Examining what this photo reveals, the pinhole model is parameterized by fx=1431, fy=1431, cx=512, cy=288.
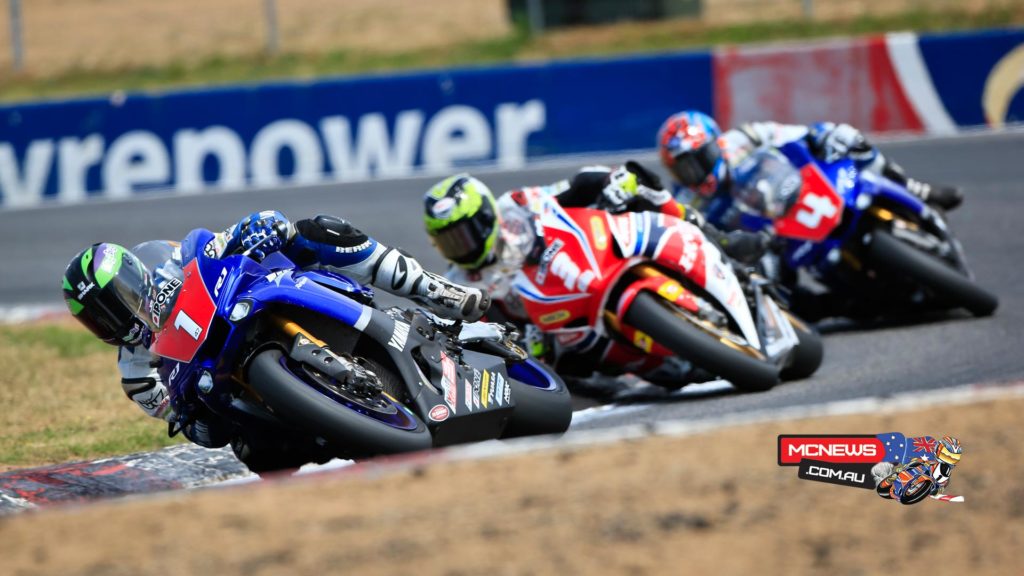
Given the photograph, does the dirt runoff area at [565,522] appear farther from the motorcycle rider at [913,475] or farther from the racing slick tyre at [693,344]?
the racing slick tyre at [693,344]

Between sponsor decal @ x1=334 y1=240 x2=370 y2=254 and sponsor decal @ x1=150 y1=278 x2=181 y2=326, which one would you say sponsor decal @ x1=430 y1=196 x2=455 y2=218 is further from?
sponsor decal @ x1=150 y1=278 x2=181 y2=326

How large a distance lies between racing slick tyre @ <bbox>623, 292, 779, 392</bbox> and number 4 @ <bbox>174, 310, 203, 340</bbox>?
8.07ft

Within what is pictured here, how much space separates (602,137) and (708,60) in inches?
59.8

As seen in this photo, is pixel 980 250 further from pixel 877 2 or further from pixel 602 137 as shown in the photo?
pixel 877 2

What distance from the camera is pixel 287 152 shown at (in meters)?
16.7

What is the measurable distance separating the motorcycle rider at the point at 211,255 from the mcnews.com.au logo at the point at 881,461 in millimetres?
1839

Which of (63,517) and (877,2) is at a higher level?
(63,517)

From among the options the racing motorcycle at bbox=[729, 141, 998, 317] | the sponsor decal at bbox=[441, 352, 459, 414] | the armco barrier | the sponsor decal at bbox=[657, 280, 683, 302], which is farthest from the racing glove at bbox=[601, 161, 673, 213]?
the armco barrier

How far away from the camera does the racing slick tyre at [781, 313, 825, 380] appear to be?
8055 mm

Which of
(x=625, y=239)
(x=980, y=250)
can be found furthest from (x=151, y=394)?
(x=980, y=250)

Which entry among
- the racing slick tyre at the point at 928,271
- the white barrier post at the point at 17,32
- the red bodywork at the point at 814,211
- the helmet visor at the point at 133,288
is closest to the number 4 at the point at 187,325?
the helmet visor at the point at 133,288

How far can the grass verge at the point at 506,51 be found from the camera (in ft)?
67.0

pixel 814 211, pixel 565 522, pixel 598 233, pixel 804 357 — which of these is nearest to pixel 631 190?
pixel 598 233

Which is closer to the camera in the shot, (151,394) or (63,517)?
(63,517)
